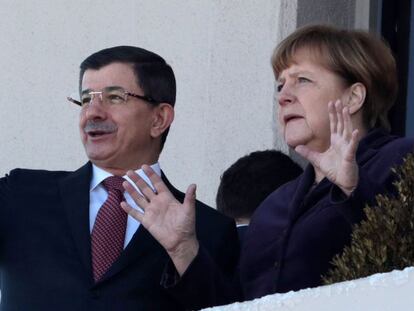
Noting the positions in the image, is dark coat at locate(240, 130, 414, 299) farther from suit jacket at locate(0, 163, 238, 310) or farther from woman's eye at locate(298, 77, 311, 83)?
woman's eye at locate(298, 77, 311, 83)

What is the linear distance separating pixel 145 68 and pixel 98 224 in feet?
2.25

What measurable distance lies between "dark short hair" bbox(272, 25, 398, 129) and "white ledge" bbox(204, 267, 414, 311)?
133cm

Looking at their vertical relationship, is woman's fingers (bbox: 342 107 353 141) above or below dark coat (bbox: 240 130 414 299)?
above

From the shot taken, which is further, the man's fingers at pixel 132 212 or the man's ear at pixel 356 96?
the man's ear at pixel 356 96

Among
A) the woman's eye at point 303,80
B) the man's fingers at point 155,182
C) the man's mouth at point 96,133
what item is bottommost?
the man's fingers at point 155,182

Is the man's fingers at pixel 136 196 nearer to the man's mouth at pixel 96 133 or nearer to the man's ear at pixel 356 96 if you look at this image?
the man's mouth at pixel 96 133

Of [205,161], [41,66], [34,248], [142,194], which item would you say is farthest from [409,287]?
[41,66]

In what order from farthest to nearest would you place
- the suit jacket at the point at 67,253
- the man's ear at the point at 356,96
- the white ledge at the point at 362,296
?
the man's ear at the point at 356,96
the suit jacket at the point at 67,253
the white ledge at the point at 362,296

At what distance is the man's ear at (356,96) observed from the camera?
470cm

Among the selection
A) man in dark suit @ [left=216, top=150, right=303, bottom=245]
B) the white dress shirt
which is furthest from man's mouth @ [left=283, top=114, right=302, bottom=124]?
man in dark suit @ [left=216, top=150, right=303, bottom=245]

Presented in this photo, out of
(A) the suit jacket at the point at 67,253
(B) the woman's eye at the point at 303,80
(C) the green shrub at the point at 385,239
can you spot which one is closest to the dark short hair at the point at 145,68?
(A) the suit jacket at the point at 67,253

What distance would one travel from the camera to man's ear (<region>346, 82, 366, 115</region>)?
4703 millimetres

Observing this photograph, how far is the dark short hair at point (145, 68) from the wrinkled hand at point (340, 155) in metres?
1.05

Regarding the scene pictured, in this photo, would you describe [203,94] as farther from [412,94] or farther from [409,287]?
[409,287]
